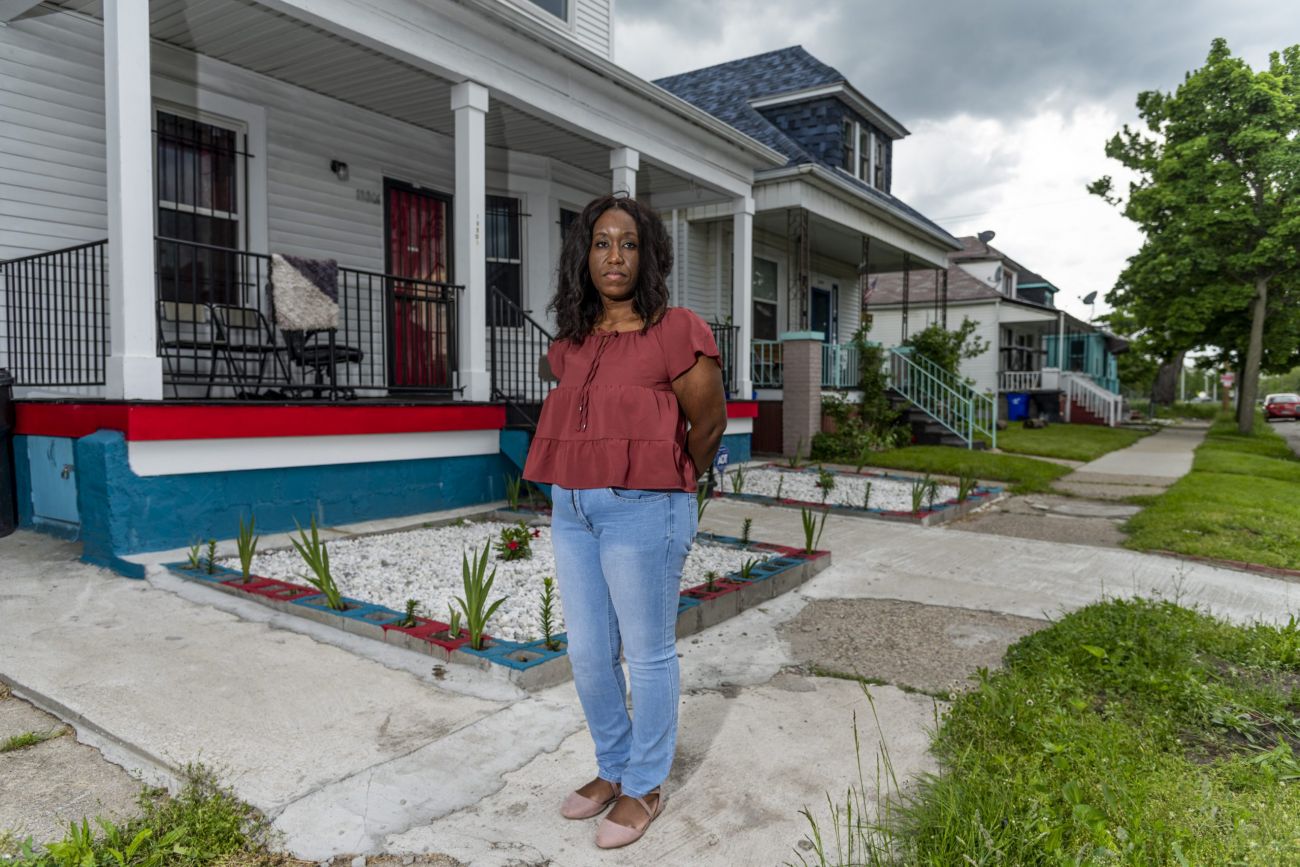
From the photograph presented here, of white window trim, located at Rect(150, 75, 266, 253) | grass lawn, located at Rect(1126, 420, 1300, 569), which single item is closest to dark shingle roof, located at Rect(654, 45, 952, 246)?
A: grass lawn, located at Rect(1126, 420, 1300, 569)

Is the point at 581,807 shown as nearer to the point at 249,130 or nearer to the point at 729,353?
the point at 249,130

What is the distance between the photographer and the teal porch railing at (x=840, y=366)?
1342 cm

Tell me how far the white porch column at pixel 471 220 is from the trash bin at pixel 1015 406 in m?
21.4

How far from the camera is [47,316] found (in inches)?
242

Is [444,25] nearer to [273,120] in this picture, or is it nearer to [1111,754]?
[273,120]

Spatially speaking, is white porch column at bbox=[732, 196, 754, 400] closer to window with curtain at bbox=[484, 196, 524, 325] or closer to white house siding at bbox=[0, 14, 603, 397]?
white house siding at bbox=[0, 14, 603, 397]

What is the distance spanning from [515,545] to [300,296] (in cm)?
267

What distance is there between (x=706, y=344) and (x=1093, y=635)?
98.7 inches

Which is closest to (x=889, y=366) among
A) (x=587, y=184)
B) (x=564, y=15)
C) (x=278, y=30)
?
(x=587, y=184)

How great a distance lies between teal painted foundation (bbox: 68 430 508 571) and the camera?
4.71 metres

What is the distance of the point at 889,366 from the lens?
15617mm

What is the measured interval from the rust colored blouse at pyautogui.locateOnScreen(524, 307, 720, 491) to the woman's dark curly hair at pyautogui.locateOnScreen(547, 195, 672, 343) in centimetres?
7

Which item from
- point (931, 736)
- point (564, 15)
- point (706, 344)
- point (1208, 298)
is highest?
point (564, 15)

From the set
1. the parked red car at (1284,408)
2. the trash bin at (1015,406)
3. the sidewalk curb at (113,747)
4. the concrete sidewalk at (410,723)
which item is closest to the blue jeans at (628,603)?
the concrete sidewalk at (410,723)
